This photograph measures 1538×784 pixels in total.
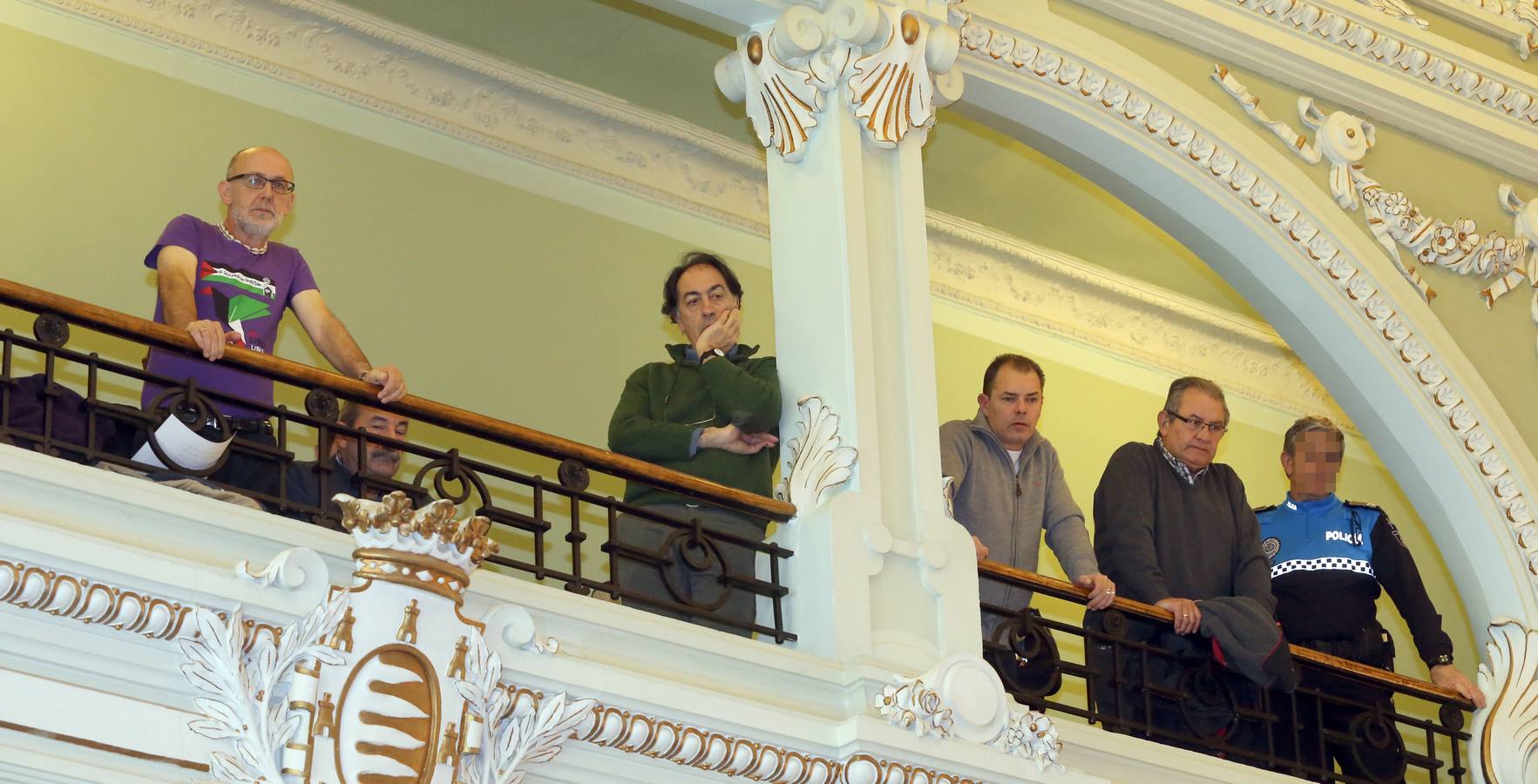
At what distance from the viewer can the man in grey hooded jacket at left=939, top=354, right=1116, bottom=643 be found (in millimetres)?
6797

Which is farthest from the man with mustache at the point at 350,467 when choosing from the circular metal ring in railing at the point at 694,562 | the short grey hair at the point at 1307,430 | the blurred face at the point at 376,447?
the short grey hair at the point at 1307,430

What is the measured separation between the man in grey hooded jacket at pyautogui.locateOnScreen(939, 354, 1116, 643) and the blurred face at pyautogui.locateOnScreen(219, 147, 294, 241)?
232 centimetres

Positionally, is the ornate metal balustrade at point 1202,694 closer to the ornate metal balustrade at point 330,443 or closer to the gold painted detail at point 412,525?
the ornate metal balustrade at point 330,443

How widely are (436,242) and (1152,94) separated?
308 cm

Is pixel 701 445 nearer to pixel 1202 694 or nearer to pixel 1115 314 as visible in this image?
pixel 1202 694

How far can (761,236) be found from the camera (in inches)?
378

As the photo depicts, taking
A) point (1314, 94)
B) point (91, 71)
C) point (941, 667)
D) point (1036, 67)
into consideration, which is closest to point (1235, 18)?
point (1314, 94)

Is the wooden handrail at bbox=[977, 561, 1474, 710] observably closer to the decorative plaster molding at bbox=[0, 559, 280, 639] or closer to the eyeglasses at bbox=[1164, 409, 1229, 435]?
the eyeglasses at bbox=[1164, 409, 1229, 435]

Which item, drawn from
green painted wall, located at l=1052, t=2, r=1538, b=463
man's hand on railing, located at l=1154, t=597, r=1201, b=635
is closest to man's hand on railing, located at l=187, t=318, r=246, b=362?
man's hand on railing, located at l=1154, t=597, r=1201, b=635

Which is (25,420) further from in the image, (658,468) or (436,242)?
(436,242)

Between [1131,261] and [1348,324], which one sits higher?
[1131,261]

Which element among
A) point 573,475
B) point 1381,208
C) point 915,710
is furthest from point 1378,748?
point 573,475

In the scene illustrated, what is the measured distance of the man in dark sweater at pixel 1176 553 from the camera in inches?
263

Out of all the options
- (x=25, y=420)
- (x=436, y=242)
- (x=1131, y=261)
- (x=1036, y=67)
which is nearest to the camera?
(x=25, y=420)
